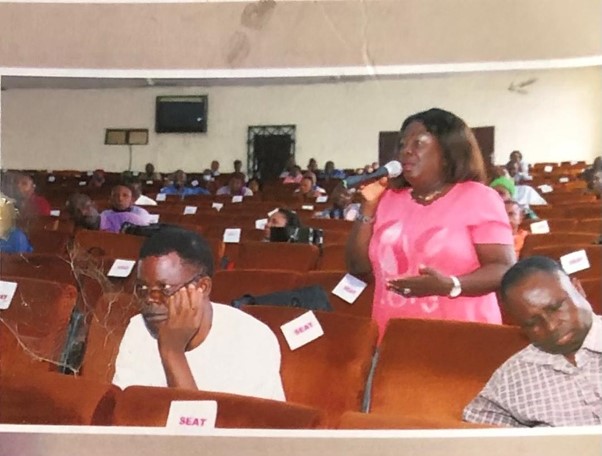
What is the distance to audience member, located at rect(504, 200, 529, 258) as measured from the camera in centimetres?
108

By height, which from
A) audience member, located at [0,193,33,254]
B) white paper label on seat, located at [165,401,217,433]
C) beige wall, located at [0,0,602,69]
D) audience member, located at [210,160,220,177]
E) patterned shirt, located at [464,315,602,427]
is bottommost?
white paper label on seat, located at [165,401,217,433]

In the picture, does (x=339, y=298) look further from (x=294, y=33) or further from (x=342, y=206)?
(x=294, y=33)

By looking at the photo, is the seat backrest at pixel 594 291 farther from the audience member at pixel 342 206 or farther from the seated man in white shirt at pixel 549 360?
the audience member at pixel 342 206

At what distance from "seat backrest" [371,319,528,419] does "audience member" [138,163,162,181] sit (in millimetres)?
483

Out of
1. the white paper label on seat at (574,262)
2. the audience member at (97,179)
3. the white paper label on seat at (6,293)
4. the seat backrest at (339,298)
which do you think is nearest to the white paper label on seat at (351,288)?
the seat backrest at (339,298)

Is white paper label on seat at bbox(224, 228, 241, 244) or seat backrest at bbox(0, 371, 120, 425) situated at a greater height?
white paper label on seat at bbox(224, 228, 241, 244)

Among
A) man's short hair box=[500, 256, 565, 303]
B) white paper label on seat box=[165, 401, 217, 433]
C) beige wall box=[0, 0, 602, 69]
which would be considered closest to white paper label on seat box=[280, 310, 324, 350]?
white paper label on seat box=[165, 401, 217, 433]

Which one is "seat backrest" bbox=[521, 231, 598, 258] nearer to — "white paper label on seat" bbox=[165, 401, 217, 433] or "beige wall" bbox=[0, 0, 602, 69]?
"beige wall" bbox=[0, 0, 602, 69]

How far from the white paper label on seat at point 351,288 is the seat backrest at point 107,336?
0.35 m

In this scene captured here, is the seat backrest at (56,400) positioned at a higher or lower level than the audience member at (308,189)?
lower

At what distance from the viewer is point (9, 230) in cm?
113

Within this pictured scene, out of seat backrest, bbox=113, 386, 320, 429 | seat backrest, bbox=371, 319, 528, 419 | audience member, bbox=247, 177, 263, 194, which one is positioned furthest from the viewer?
audience member, bbox=247, 177, 263, 194

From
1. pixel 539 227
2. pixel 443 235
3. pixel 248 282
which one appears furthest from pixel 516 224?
pixel 248 282

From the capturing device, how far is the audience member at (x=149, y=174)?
117 centimetres
